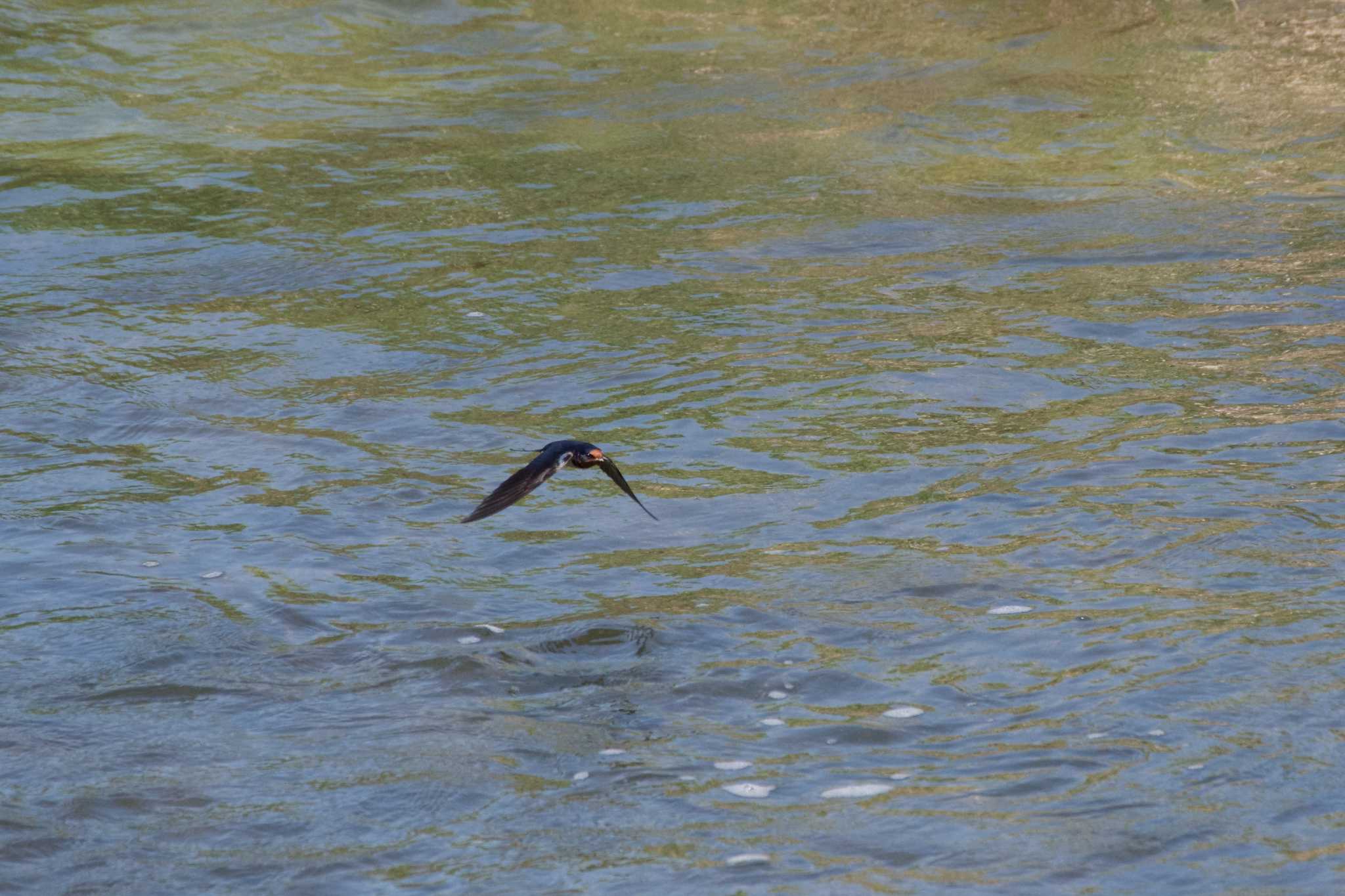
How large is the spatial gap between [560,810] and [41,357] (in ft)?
15.9

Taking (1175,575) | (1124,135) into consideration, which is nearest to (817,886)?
(1175,575)

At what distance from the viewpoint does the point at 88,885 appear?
401 cm

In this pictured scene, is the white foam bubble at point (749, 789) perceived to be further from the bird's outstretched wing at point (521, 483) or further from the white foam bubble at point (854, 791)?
the bird's outstretched wing at point (521, 483)

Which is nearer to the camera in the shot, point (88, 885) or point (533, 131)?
point (88, 885)

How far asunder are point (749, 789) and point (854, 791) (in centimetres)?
28

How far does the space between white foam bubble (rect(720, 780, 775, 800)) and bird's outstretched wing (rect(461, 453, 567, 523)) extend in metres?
0.95

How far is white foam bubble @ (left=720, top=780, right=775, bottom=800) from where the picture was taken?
4.27 m

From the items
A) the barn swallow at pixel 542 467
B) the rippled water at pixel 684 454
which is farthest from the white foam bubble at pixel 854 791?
the barn swallow at pixel 542 467

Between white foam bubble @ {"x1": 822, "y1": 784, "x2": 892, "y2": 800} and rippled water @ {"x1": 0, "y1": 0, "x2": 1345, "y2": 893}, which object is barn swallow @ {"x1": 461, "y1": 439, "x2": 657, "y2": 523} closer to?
→ rippled water @ {"x1": 0, "y1": 0, "x2": 1345, "y2": 893}

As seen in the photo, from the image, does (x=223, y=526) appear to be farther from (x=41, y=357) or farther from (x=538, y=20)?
(x=538, y=20)

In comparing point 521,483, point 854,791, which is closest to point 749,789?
point 854,791

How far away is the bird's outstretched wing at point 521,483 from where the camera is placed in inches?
167

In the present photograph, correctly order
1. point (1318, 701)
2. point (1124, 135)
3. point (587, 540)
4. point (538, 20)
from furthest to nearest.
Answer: point (538, 20)
point (1124, 135)
point (587, 540)
point (1318, 701)

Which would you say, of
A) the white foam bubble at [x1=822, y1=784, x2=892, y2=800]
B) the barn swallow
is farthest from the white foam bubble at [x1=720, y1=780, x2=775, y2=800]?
the barn swallow
